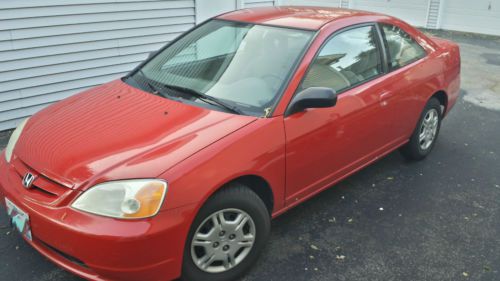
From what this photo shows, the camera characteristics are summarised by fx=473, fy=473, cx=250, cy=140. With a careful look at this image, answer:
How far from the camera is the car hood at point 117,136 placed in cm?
253

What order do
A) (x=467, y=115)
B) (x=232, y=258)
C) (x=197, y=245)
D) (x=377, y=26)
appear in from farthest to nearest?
(x=467, y=115) → (x=377, y=26) → (x=232, y=258) → (x=197, y=245)

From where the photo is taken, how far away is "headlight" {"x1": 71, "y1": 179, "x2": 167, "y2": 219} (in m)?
2.37

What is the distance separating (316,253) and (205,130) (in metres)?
1.18

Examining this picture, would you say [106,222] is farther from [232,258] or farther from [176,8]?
[176,8]

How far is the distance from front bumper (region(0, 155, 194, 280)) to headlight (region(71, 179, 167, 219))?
0.12ft

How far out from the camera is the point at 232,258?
9.30 ft

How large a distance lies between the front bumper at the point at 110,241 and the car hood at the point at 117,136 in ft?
0.67

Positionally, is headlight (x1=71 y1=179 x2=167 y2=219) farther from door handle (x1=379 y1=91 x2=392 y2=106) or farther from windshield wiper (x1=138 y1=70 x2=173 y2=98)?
door handle (x1=379 y1=91 x2=392 y2=106)

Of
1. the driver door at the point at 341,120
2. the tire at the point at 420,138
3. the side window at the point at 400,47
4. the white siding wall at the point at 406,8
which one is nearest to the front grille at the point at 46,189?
the driver door at the point at 341,120

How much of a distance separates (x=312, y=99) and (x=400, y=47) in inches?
64.6

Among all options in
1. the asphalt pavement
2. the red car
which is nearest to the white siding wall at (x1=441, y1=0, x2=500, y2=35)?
the asphalt pavement

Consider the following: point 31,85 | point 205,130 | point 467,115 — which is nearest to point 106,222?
point 205,130

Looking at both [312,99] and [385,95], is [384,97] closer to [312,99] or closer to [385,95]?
[385,95]

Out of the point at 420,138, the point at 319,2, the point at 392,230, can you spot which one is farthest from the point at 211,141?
the point at 319,2
